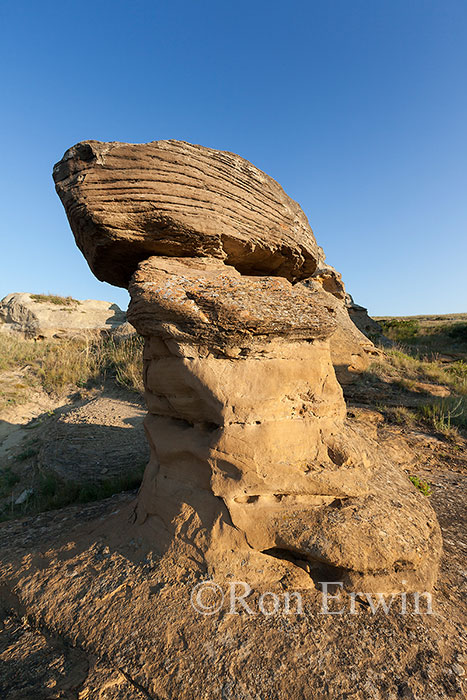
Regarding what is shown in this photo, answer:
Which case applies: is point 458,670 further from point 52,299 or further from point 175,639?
point 52,299

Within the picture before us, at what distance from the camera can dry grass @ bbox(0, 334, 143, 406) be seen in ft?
30.0

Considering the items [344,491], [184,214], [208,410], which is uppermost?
[184,214]

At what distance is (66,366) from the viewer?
10.2 meters

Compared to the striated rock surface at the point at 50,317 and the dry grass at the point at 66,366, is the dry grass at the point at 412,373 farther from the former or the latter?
the striated rock surface at the point at 50,317

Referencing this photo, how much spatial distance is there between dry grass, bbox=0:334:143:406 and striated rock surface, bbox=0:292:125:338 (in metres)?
1.21

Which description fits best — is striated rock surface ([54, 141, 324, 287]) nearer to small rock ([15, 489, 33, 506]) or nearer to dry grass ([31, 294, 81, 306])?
small rock ([15, 489, 33, 506])

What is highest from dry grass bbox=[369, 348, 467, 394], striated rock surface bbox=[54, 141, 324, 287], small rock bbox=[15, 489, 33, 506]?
striated rock surface bbox=[54, 141, 324, 287]

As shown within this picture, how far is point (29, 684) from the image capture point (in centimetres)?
181

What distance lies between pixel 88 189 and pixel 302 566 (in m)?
3.10

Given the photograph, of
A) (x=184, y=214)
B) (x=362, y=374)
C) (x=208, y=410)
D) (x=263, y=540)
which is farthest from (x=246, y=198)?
(x=362, y=374)

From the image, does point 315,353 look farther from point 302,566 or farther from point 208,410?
point 302,566

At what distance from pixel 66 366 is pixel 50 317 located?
4.35 m

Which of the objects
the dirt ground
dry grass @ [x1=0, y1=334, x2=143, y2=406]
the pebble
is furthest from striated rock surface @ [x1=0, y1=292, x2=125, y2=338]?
the pebble

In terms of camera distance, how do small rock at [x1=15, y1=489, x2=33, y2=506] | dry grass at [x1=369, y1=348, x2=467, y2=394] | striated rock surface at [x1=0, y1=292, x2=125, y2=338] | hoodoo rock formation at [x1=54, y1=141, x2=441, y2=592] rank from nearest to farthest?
hoodoo rock formation at [x1=54, y1=141, x2=441, y2=592], small rock at [x1=15, y1=489, x2=33, y2=506], dry grass at [x1=369, y1=348, x2=467, y2=394], striated rock surface at [x1=0, y1=292, x2=125, y2=338]
